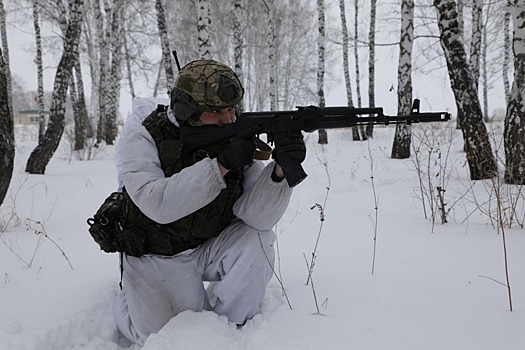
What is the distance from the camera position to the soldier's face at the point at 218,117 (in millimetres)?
1861

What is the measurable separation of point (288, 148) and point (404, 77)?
680 cm

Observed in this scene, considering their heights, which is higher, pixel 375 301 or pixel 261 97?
pixel 261 97

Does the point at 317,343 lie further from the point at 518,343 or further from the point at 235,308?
the point at 518,343

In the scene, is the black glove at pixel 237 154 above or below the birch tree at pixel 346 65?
below

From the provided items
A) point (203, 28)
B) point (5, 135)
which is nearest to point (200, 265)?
point (5, 135)

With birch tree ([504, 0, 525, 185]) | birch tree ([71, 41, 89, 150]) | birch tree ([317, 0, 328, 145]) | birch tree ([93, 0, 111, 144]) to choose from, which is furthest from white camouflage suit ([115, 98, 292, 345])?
birch tree ([93, 0, 111, 144])

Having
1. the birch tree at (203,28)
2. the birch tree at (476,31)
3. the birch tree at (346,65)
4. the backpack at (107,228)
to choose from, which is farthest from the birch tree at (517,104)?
the birch tree at (346,65)

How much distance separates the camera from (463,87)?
14.8ft

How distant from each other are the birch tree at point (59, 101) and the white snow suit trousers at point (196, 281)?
16.0 feet

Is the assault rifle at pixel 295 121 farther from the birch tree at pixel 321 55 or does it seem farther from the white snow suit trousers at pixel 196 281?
the birch tree at pixel 321 55

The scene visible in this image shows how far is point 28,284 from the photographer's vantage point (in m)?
2.11

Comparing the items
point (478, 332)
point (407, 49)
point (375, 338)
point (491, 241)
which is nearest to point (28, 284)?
point (375, 338)

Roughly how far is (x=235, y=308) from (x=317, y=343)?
466mm

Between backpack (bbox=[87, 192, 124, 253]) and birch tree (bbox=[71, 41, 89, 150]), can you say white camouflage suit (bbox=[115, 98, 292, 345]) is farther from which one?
birch tree (bbox=[71, 41, 89, 150])
